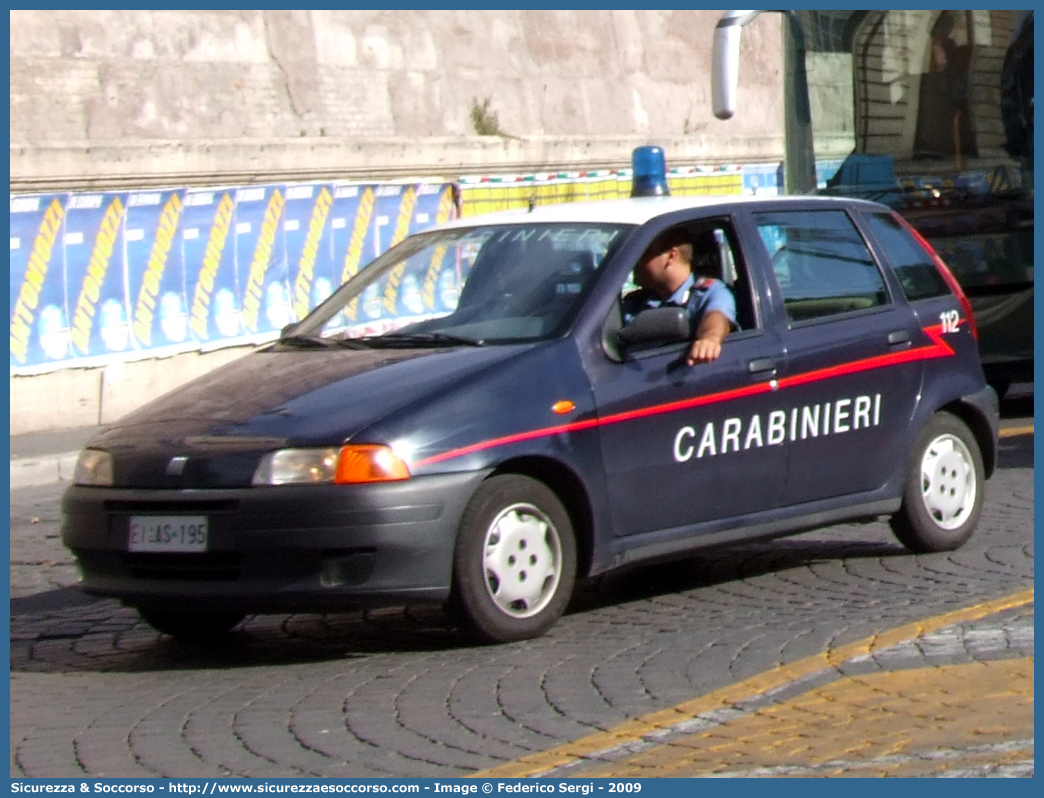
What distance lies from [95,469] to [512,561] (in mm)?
1527

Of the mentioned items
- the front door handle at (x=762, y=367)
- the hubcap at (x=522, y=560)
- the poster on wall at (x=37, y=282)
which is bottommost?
the hubcap at (x=522, y=560)

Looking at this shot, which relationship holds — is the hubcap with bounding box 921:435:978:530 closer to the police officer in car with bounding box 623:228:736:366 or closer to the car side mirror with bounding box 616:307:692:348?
the police officer in car with bounding box 623:228:736:366

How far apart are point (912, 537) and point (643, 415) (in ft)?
6.00

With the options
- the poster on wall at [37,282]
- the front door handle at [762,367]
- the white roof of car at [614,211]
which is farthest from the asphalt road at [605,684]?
the poster on wall at [37,282]

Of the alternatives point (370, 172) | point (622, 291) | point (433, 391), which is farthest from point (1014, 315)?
point (433, 391)

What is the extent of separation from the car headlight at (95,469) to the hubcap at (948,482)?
11.5ft

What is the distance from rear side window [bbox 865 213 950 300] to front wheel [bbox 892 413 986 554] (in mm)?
557

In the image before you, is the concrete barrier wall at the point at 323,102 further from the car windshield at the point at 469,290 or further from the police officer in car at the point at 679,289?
the police officer in car at the point at 679,289

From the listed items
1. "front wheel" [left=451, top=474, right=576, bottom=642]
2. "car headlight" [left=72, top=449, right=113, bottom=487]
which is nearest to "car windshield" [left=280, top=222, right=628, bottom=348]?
"front wheel" [left=451, top=474, right=576, bottom=642]

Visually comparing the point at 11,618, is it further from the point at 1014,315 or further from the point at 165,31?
the point at 165,31

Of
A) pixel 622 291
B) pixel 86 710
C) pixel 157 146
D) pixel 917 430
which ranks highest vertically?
pixel 157 146

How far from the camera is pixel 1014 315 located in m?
15.7

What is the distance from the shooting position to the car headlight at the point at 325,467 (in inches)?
278

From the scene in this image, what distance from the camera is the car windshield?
7949mm
